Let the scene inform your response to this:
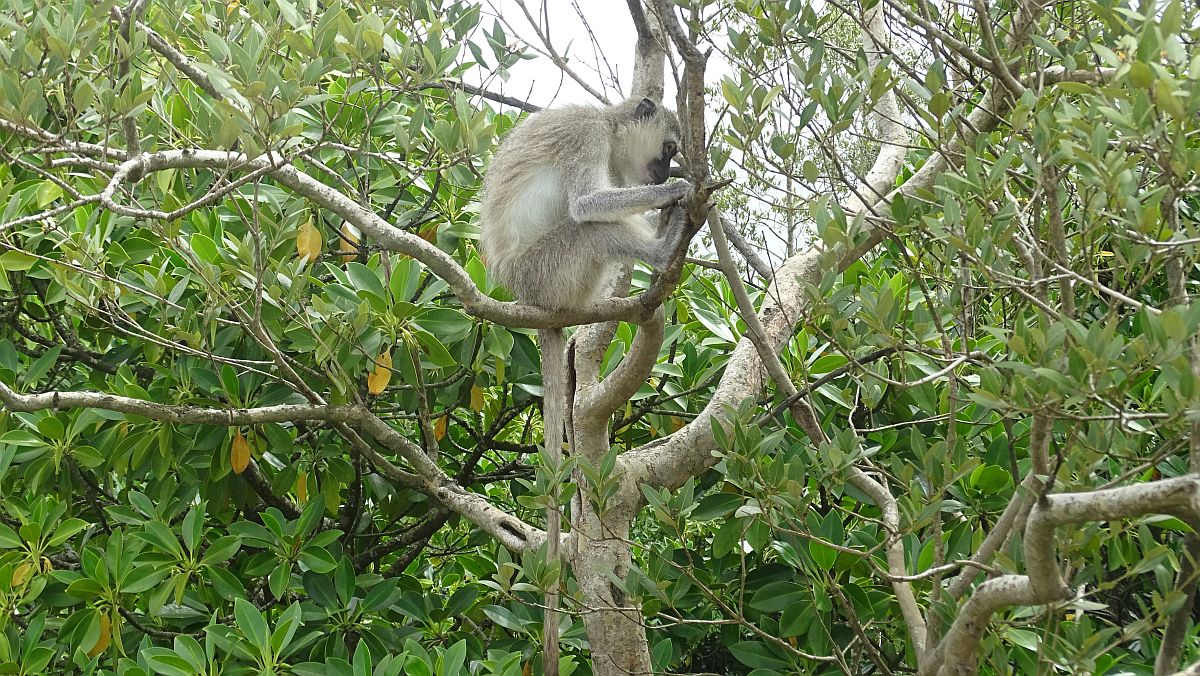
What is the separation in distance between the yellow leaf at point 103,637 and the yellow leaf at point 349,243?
1536 millimetres

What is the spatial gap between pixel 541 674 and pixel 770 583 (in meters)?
0.90

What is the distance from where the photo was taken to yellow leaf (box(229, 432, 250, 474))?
367 centimetres

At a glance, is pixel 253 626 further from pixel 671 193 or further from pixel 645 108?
pixel 645 108

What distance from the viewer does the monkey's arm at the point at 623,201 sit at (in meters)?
3.77

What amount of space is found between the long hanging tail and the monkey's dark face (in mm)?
1020

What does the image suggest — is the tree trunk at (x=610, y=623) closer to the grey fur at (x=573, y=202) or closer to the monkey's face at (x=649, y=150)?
the grey fur at (x=573, y=202)

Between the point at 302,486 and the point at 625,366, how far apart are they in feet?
4.78

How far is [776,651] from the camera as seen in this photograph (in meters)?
3.46

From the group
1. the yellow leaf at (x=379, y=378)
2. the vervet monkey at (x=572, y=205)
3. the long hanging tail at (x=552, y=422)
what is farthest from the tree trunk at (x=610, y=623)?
the yellow leaf at (x=379, y=378)

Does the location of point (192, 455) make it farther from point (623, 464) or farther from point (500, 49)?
point (500, 49)

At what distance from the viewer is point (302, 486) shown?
396 centimetres

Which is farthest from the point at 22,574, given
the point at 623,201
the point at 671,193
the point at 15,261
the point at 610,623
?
the point at 671,193

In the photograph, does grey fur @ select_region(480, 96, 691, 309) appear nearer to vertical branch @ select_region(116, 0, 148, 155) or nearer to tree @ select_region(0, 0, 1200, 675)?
tree @ select_region(0, 0, 1200, 675)

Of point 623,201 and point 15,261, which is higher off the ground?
point 623,201
